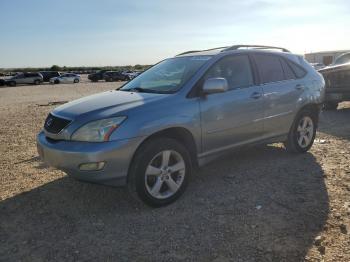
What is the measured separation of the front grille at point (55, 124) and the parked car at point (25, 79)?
40.9 metres

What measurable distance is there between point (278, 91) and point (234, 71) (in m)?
0.87

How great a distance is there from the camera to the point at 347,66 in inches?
413

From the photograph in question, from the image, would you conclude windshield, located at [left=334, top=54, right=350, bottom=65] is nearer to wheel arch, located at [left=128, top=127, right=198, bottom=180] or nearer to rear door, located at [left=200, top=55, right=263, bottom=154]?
rear door, located at [left=200, top=55, right=263, bottom=154]

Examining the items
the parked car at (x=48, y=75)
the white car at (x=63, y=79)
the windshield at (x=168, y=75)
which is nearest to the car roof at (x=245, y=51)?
the windshield at (x=168, y=75)

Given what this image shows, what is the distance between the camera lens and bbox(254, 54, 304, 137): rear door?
5.52m

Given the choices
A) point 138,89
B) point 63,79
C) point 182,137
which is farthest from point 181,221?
point 63,79

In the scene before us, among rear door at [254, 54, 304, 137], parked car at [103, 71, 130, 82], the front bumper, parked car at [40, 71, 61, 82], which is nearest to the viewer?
the front bumper

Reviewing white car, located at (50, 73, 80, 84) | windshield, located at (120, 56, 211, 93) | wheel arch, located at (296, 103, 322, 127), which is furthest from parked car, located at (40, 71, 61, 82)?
wheel arch, located at (296, 103, 322, 127)

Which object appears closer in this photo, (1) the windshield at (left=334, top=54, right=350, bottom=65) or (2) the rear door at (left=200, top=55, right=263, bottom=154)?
(2) the rear door at (left=200, top=55, right=263, bottom=154)

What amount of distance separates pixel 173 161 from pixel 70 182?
1.66 m

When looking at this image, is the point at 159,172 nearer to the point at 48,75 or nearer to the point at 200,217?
the point at 200,217

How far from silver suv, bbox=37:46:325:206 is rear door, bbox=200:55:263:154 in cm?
1

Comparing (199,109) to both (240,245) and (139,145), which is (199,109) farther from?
(240,245)

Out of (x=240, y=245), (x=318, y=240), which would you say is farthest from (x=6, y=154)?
(x=318, y=240)
